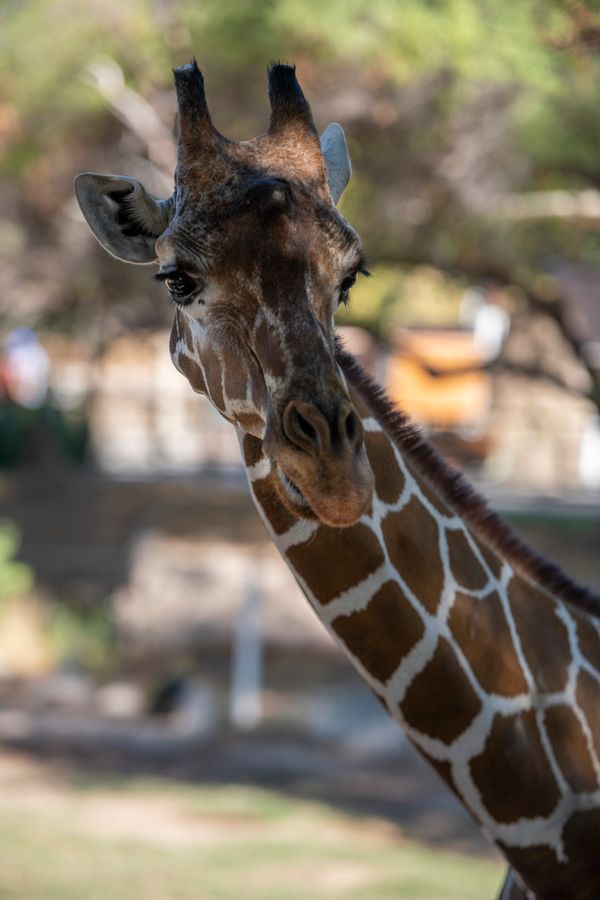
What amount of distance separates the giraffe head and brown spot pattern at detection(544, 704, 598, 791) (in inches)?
40.6

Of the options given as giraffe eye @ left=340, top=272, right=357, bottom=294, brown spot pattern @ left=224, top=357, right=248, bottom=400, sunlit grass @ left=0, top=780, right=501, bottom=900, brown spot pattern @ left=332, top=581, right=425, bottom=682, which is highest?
giraffe eye @ left=340, top=272, right=357, bottom=294

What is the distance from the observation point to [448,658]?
343 centimetres

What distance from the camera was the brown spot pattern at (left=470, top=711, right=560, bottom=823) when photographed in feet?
11.2

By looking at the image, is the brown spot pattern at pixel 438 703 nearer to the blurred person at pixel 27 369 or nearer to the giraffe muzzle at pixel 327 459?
the giraffe muzzle at pixel 327 459

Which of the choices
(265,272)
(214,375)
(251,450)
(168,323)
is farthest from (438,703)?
(168,323)

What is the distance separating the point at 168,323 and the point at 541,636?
55.3 ft

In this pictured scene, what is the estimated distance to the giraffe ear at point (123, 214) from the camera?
3.42 m

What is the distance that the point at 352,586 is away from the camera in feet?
11.0

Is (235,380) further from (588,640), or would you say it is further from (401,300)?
(401,300)

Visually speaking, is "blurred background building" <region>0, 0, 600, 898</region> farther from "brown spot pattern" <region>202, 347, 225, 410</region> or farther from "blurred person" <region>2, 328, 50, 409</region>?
"brown spot pattern" <region>202, 347, 225, 410</region>

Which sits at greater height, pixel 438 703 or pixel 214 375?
pixel 214 375

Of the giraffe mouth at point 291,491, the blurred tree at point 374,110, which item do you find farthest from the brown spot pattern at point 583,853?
the blurred tree at point 374,110

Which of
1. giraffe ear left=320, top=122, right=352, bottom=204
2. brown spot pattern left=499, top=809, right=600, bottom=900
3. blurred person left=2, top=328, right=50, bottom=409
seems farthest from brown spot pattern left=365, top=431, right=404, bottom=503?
blurred person left=2, top=328, right=50, bottom=409

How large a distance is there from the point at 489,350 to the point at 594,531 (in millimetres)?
15770
